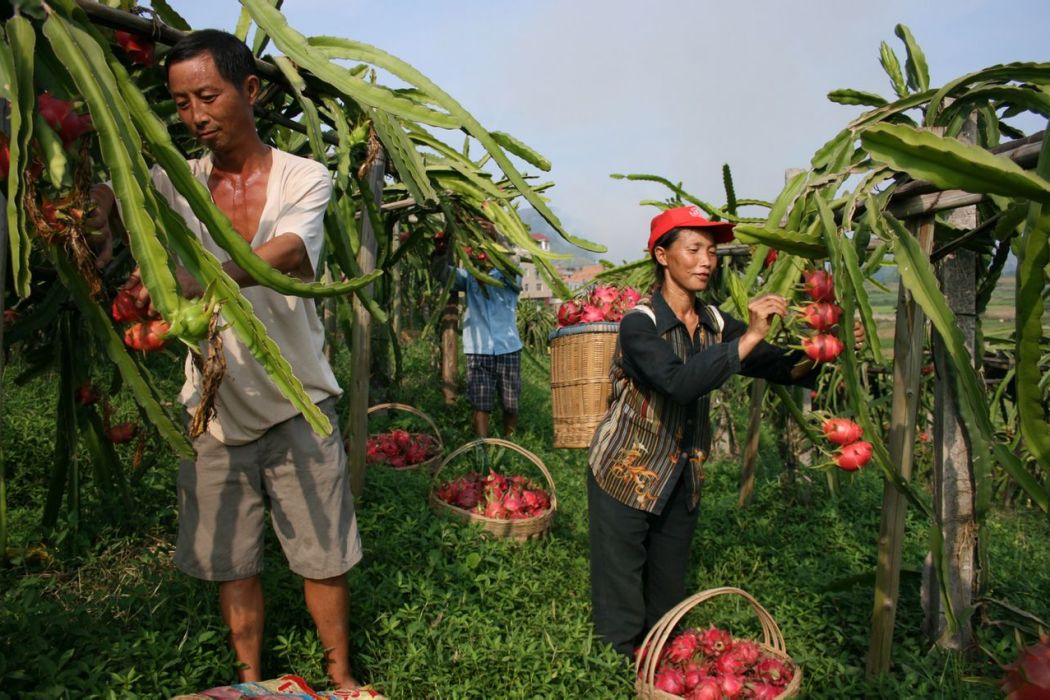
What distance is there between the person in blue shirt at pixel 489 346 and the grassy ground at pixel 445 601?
4.23 ft

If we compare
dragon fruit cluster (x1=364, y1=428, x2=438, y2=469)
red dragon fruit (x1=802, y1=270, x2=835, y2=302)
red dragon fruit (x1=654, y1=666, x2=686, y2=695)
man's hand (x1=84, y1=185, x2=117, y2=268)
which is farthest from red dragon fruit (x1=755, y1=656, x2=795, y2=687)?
dragon fruit cluster (x1=364, y1=428, x2=438, y2=469)

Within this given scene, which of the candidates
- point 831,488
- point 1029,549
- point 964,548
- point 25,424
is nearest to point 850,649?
point 964,548

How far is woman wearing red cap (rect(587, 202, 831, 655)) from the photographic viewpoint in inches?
95.2

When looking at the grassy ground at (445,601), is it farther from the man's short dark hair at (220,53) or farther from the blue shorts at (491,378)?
the man's short dark hair at (220,53)

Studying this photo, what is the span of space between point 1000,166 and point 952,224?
4.72 feet

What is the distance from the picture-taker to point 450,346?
253 inches

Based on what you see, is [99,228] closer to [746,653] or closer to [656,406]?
[656,406]

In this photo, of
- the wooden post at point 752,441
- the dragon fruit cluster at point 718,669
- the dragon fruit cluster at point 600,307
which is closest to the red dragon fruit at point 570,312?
the dragon fruit cluster at point 600,307

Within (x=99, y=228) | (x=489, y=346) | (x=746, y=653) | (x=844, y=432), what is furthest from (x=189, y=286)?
(x=489, y=346)

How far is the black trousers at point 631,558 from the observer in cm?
256

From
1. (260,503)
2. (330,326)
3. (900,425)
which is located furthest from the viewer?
(330,326)

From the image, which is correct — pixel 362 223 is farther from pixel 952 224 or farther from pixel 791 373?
pixel 952 224

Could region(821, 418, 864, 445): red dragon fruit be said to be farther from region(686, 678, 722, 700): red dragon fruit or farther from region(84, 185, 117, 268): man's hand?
region(84, 185, 117, 268): man's hand

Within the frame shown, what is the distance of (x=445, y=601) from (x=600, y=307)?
5.11 ft
